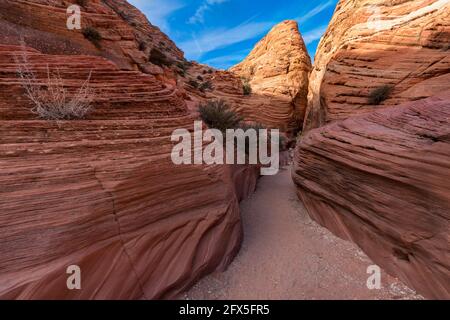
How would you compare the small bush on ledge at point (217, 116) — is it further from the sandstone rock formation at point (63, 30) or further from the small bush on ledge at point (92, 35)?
the small bush on ledge at point (92, 35)

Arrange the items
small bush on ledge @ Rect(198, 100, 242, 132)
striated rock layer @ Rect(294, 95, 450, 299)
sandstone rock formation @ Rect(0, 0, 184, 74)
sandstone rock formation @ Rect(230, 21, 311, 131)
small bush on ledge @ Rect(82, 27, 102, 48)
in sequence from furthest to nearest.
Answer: sandstone rock formation @ Rect(230, 21, 311, 131) < small bush on ledge @ Rect(82, 27, 102, 48) < sandstone rock formation @ Rect(0, 0, 184, 74) < small bush on ledge @ Rect(198, 100, 242, 132) < striated rock layer @ Rect(294, 95, 450, 299)

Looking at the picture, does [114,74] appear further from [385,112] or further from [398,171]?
[385,112]

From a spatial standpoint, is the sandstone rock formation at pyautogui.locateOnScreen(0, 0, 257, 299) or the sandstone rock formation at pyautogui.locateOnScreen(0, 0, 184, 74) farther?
the sandstone rock formation at pyautogui.locateOnScreen(0, 0, 184, 74)

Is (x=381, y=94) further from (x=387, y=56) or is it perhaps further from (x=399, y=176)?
(x=399, y=176)

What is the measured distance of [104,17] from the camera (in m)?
10.0

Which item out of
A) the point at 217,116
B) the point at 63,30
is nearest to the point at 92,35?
the point at 63,30

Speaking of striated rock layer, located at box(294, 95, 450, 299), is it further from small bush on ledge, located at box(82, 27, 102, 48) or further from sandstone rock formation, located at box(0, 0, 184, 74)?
small bush on ledge, located at box(82, 27, 102, 48)

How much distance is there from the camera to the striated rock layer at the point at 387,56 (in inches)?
298

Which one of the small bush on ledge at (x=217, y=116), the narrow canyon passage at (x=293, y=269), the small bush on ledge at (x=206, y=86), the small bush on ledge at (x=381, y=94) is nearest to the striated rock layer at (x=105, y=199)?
the narrow canyon passage at (x=293, y=269)

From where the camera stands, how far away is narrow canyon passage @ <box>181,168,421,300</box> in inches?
120

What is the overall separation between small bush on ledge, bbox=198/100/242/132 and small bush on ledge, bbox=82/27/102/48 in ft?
19.7

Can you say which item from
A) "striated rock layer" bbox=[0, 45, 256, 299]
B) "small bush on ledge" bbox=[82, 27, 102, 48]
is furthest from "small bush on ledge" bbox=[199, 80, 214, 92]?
"striated rock layer" bbox=[0, 45, 256, 299]

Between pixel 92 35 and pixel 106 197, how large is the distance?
932 cm

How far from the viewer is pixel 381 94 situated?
314 inches
